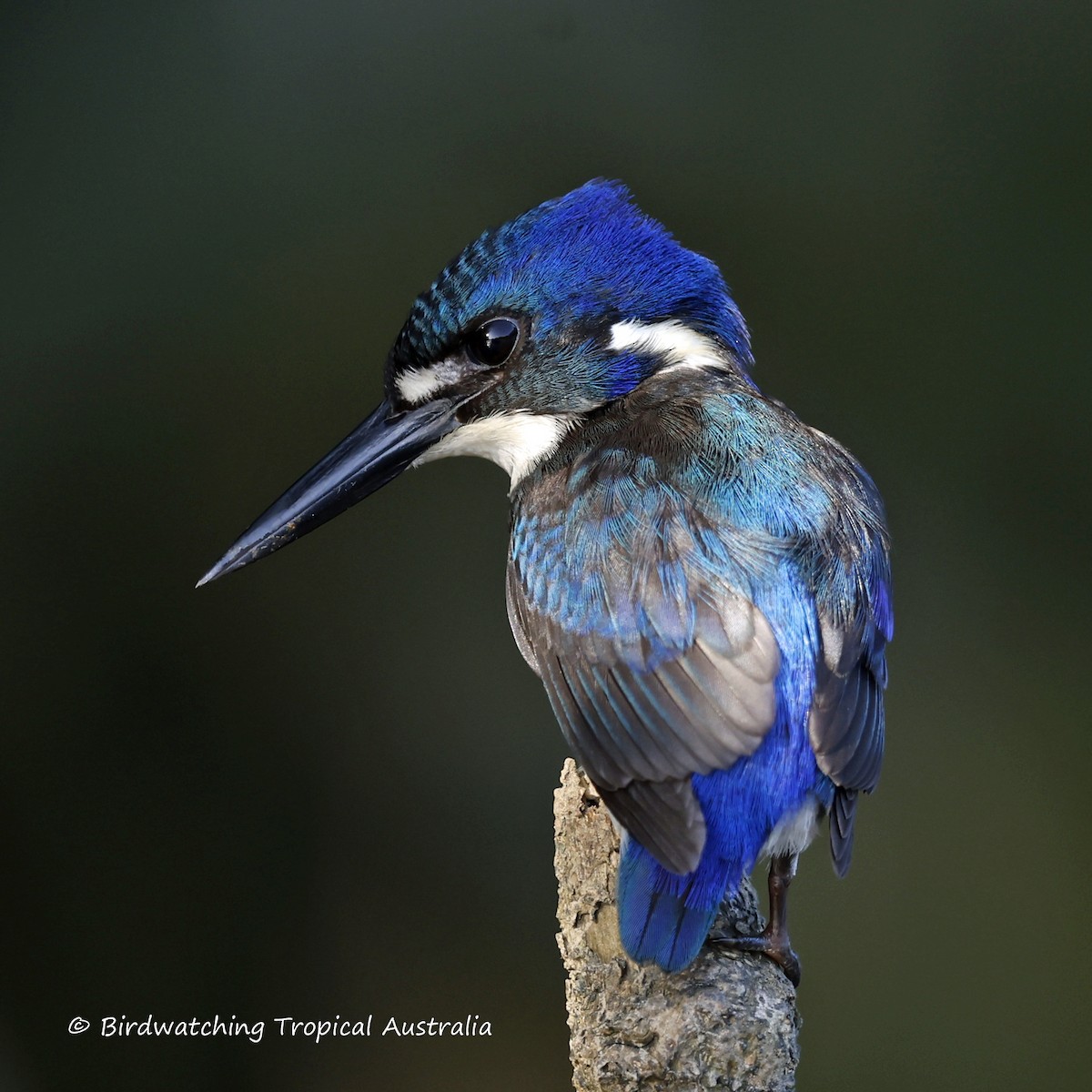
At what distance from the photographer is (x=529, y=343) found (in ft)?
6.19

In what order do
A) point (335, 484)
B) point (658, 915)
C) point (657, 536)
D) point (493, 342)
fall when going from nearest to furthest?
1. point (658, 915)
2. point (657, 536)
3. point (493, 342)
4. point (335, 484)

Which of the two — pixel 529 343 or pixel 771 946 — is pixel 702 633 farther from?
pixel 529 343

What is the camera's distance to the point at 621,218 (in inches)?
Answer: 76.2

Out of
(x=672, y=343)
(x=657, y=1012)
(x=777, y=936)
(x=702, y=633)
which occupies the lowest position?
(x=777, y=936)

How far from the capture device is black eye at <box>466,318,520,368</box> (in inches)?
73.9

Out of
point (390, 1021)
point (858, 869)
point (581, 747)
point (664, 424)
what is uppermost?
point (664, 424)

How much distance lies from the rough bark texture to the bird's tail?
0.08 m

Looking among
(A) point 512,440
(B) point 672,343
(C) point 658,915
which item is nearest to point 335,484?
(A) point 512,440

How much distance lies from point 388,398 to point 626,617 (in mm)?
532

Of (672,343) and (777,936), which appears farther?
(672,343)

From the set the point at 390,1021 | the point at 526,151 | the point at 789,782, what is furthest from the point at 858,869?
the point at 526,151

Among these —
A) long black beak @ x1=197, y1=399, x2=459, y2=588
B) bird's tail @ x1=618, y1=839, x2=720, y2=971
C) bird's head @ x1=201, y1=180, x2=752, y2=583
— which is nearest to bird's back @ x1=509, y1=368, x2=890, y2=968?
bird's tail @ x1=618, y1=839, x2=720, y2=971

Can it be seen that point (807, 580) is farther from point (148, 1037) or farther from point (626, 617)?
point (148, 1037)

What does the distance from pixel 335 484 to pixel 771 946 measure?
838mm
